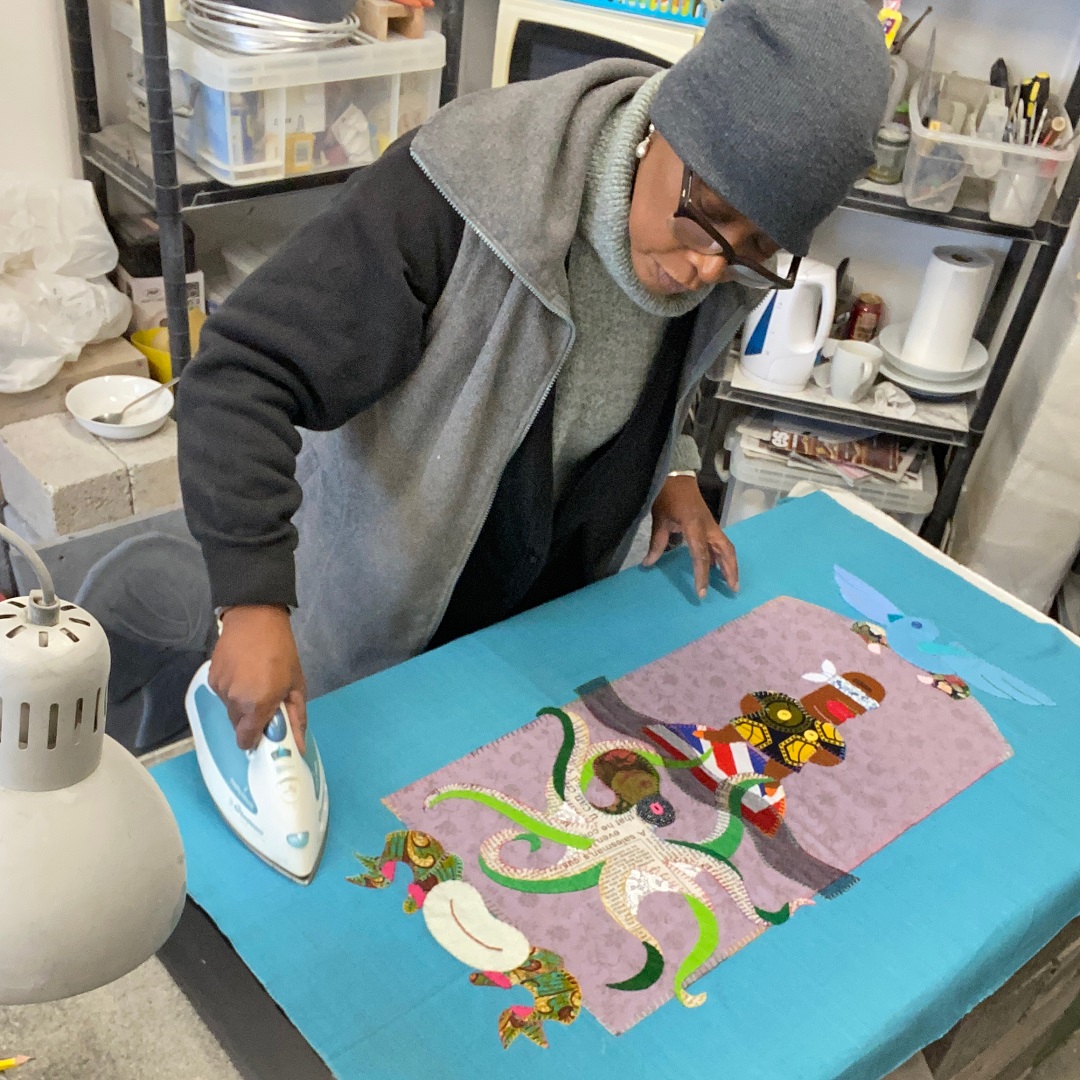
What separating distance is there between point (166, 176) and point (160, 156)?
1.4 inches

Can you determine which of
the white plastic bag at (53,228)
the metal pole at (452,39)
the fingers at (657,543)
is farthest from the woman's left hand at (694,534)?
the white plastic bag at (53,228)

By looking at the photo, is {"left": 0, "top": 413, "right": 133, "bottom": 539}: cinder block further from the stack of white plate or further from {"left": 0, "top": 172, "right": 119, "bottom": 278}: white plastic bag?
the stack of white plate

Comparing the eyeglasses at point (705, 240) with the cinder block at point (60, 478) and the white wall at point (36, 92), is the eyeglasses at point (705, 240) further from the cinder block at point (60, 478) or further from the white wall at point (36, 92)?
the white wall at point (36, 92)

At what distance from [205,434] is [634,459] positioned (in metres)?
0.45

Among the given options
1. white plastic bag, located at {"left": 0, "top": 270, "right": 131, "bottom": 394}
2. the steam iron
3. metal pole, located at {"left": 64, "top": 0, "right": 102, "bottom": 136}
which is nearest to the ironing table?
the steam iron

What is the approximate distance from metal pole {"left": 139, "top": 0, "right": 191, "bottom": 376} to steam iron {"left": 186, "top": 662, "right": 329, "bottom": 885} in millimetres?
1182

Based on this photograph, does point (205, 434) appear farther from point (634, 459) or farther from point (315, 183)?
point (315, 183)

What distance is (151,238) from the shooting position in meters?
2.06

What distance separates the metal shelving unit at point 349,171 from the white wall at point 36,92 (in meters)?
0.03

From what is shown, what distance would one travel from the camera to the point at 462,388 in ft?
3.07

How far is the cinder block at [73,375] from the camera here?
6.34ft

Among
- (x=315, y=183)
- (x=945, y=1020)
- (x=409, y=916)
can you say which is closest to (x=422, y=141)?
(x=409, y=916)

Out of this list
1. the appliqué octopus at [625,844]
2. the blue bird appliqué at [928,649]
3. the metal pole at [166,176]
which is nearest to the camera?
the appliqué octopus at [625,844]

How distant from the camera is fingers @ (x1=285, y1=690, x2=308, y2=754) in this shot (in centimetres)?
81
